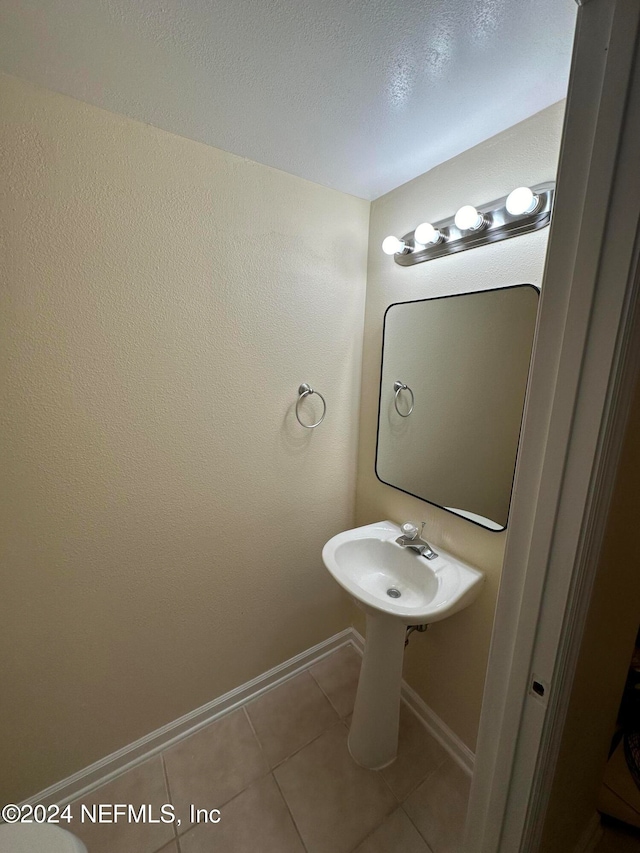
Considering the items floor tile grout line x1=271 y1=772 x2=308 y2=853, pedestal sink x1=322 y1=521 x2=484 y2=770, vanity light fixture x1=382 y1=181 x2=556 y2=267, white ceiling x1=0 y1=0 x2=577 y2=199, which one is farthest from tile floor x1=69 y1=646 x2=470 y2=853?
white ceiling x1=0 y1=0 x2=577 y2=199

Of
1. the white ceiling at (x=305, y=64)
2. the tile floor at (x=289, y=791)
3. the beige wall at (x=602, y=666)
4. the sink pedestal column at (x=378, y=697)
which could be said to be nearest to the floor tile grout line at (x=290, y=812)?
the tile floor at (x=289, y=791)

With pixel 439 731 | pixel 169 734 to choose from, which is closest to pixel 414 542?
pixel 439 731

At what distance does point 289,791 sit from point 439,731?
648mm

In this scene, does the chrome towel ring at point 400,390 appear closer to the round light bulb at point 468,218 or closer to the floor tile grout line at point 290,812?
the round light bulb at point 468,218

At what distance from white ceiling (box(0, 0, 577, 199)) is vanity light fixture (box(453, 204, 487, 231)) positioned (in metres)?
0.24

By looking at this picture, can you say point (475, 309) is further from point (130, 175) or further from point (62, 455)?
point (62, 455)

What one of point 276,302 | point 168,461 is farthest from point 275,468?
point 276,302

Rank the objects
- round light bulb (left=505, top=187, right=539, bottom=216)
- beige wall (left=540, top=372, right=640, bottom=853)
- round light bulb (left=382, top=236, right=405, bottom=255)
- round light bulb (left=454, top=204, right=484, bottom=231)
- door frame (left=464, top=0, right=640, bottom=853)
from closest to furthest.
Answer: door frame (left=464, top=0, right=640, bottom=853), beige wall (left=540, top=372, right=640, bottom=853), round light bulb (left=505, top=187, right=539, bottom=216), round light bulb (left=454, top=204, right=484, bottom=231), round light bulb (left=382, top=236, right=405, bottom=255)

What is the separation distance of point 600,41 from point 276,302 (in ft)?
3.42

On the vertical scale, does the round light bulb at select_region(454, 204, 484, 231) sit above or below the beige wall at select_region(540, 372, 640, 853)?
above

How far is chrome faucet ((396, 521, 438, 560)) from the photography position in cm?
136

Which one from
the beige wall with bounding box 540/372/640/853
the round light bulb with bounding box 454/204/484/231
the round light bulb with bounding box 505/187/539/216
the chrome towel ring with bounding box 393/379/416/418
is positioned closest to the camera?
the beige wall with bounding box 540/372/640/853

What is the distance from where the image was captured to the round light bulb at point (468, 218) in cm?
108

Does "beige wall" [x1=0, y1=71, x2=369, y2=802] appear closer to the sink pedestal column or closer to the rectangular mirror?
the rectangular mirror
